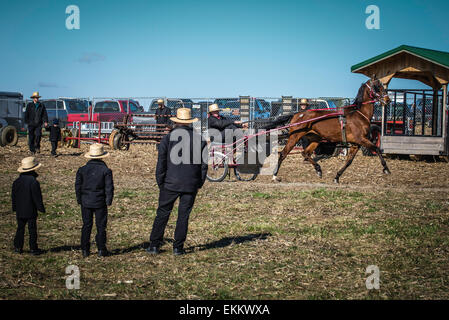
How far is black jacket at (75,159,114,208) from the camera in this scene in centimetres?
626

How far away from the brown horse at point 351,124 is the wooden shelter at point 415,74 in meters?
4.03

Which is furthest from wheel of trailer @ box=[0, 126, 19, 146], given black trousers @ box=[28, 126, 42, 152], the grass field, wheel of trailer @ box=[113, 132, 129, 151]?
the grass field

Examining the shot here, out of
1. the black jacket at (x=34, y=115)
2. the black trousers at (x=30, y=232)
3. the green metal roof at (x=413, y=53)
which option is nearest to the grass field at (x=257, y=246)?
the black trousers at (x=30, y=232)

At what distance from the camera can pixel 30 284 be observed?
529 centimetres

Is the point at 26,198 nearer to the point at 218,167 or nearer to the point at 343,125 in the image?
the point at 218,167

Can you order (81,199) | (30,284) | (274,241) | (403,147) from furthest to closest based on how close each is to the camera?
(403,147) → (274,241) → (81,199) → (30,284)

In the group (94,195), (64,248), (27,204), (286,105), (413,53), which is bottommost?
(64,248)

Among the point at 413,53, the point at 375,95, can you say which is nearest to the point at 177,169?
the point at 375,95

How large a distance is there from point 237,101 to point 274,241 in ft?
55.1

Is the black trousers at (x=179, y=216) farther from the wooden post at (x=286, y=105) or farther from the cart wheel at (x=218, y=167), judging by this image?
the wooden post at (x=286, y=105)

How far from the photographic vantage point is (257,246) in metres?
6.83

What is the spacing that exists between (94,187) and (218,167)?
22.1 ft
